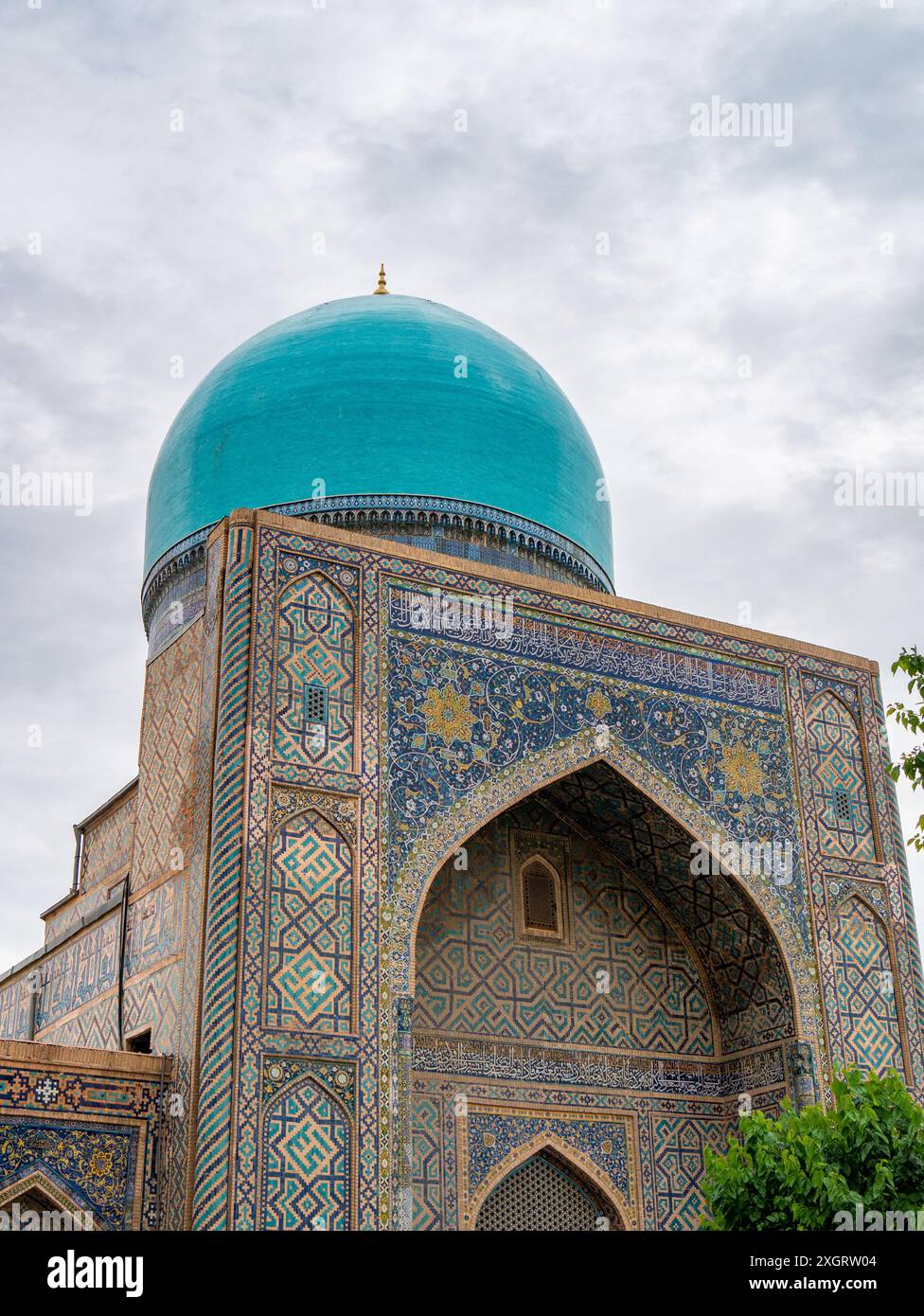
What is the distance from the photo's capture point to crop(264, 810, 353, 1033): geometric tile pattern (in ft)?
23.6

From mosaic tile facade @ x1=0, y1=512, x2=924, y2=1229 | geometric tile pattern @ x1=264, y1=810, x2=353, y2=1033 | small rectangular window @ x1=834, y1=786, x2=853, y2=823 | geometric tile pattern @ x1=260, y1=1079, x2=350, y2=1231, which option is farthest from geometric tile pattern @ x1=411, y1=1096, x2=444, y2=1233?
small rectangular window @ x1=834, y1=786, x2=853, y2=823

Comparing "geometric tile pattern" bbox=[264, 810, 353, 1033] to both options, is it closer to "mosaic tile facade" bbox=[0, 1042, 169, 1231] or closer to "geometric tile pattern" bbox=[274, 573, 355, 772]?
"geometric tile pattern" bbox=[274, 573, 355, 772]

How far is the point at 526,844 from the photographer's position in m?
9.17

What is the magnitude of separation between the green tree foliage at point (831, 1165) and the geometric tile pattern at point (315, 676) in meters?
2.88

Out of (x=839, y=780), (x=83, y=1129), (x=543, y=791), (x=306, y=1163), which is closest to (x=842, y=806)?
(x=839, y=780)

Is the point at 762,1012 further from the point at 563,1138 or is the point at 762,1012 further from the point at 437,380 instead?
the point at 437,380

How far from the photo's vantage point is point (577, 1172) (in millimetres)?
8602

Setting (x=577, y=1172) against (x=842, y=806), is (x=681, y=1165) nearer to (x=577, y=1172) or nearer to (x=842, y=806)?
(x=577, y=1172)

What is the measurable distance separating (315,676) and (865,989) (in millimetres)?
3764

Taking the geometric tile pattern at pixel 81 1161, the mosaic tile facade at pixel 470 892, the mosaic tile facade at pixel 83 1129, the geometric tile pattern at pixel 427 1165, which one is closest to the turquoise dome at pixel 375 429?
the mosaic tile facade at pixel 470 892

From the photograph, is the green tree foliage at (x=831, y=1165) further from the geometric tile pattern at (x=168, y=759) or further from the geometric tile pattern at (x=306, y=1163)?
the geometric tile pattern at (x=168, y=759)

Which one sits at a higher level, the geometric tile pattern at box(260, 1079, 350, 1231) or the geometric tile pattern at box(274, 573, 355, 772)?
the geometric tile pattern at box(274, 573, 355, 772)

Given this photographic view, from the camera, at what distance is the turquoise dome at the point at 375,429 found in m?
10.2

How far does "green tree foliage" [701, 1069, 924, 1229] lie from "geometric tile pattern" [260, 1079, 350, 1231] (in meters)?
1.83
